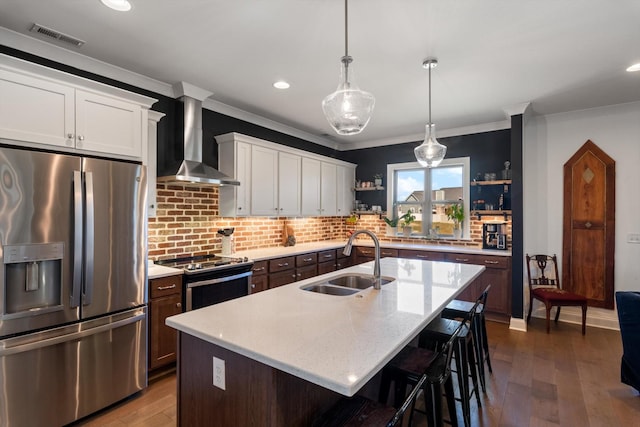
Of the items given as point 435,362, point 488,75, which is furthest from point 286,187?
point 435,362

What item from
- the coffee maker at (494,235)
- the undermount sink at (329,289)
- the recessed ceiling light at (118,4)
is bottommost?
the undermount sink at (329,289)

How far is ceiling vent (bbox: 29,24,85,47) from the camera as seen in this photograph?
2.33 m

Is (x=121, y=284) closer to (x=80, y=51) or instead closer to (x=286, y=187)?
(x=80, y=51)

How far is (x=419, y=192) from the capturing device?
18.2ft

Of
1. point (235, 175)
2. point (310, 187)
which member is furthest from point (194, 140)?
point (310, 187)

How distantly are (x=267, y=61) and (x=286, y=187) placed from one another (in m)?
1.95

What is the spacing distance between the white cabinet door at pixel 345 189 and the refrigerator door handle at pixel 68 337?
12.2 feet

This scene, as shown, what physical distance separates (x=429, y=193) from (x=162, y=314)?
14.0 feet

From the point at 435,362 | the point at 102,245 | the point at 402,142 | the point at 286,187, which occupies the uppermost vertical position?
the point at 402,142

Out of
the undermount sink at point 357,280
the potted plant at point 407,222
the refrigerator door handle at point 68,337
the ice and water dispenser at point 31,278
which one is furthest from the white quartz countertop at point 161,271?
the potted plant at point 407,222

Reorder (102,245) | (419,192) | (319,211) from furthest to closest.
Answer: (419,192), (319,211), (102,245)

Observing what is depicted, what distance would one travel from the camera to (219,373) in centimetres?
148

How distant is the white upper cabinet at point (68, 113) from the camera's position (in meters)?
2.01

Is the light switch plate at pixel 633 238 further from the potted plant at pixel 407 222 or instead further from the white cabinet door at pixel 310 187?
the white cabinet door at pixel 310 187
